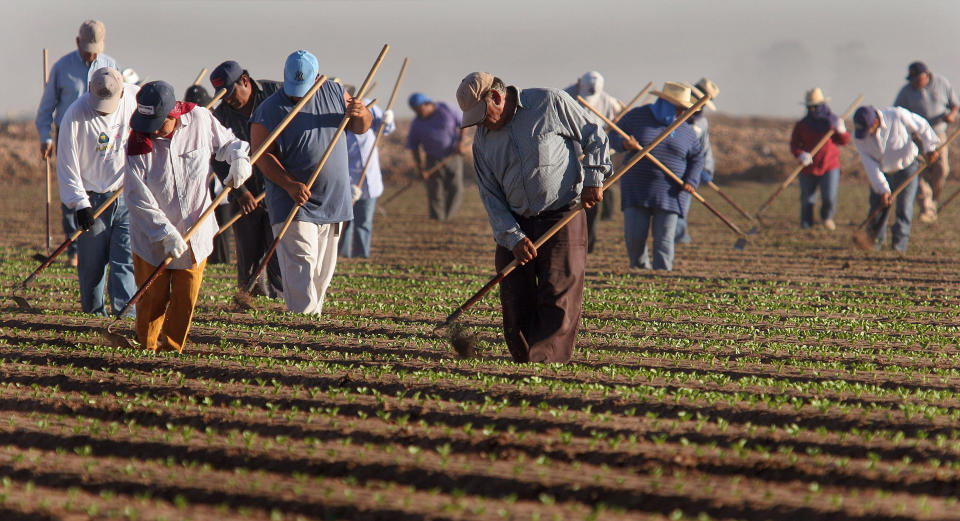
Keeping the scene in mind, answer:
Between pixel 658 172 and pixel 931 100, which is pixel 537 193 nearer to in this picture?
pixel 658 172

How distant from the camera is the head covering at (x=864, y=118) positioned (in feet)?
41.2

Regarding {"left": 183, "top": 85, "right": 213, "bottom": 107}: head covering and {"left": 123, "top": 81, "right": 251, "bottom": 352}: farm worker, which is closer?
{"left": 123, "top": 81, "right": 251, "bottom": 352}: farm worker

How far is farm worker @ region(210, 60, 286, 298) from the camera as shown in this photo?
8.39 metres

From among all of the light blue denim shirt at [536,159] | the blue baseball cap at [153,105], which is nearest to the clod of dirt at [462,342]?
the light blue denim shirt at [536,159]

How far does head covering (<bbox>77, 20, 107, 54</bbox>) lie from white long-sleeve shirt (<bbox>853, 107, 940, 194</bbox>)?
342 inches

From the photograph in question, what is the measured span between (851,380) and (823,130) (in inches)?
400

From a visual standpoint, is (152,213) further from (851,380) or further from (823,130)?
(823,130)

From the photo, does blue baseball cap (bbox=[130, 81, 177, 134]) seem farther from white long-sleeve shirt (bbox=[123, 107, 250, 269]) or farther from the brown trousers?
the brown trousers

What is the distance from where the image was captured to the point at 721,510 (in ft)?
13.4

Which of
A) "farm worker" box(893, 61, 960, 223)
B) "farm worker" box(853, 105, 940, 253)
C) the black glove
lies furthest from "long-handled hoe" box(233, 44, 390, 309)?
"farm worker" box(893, 61, 960, 223)

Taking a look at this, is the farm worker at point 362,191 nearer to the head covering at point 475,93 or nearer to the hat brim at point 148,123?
the hat brim at point 148,123

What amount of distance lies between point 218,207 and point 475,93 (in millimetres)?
4798

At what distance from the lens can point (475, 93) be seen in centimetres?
594

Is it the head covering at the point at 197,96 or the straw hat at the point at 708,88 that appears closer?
the head covering at the point at 197,96
